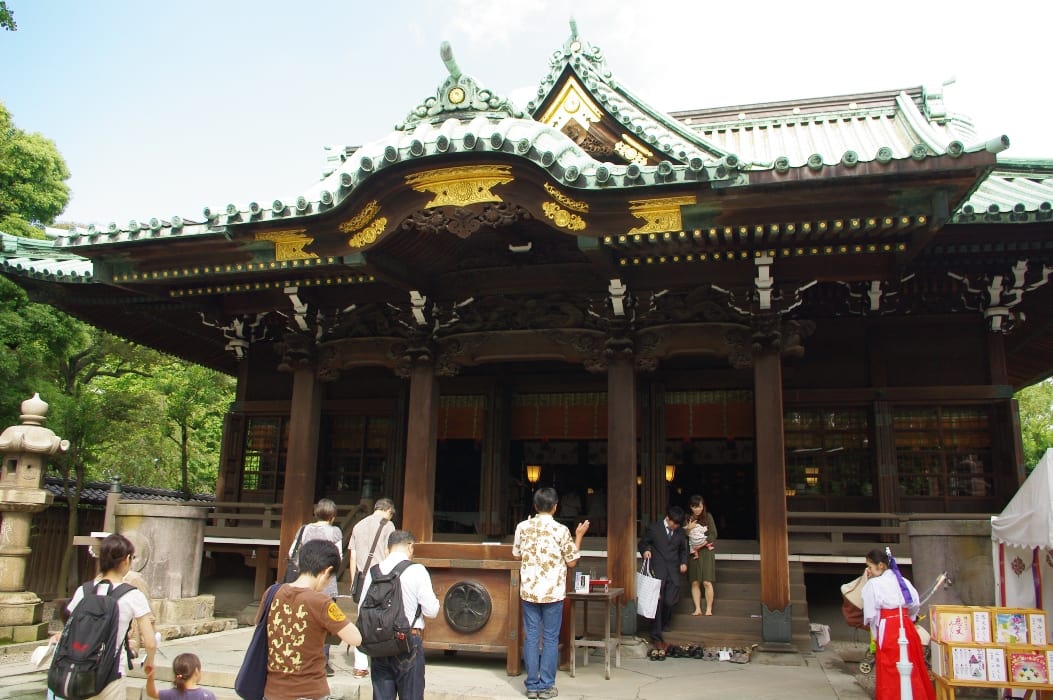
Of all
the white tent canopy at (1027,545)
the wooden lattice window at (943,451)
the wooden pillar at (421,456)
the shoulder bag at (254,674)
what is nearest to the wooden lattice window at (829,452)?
the wooden lattice window at (943,451)

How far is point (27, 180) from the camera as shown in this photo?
16.2 meters

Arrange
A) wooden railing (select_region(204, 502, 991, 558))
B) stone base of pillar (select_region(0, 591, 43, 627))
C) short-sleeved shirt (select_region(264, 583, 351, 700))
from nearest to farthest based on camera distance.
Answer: short-sleeved shirt (select_region(264, 583, 351, 700))
wooden railing (select_region(204, 502, 991, 558))
stone base of pillar (select_region(0, 591, 43, 627))

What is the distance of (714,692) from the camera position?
7.01 m

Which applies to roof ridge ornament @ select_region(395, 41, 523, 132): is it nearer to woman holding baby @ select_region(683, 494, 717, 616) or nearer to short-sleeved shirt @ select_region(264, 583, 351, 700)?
woman holding baby @ select_region(683, 494, 717, 616)

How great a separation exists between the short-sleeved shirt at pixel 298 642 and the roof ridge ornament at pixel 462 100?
22.4ft

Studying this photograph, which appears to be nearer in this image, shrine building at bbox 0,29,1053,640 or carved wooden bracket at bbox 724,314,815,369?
shrine building at bbox 0,29,1053,640

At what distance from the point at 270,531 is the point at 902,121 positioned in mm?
12488

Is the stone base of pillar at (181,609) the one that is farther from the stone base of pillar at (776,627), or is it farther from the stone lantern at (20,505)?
the stone base of pillar at (776,627)

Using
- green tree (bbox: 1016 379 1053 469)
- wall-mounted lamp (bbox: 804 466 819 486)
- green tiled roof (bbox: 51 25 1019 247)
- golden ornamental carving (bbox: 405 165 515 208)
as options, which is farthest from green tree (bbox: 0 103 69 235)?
green tree (bbox: 1016 379 1053 469)

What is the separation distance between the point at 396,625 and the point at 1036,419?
3497cm

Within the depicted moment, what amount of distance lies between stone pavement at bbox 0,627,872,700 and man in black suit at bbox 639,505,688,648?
2.39 feet

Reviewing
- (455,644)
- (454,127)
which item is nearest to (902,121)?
(454,127)

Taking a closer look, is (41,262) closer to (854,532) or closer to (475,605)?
(475,605)

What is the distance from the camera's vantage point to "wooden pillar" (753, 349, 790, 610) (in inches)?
348
